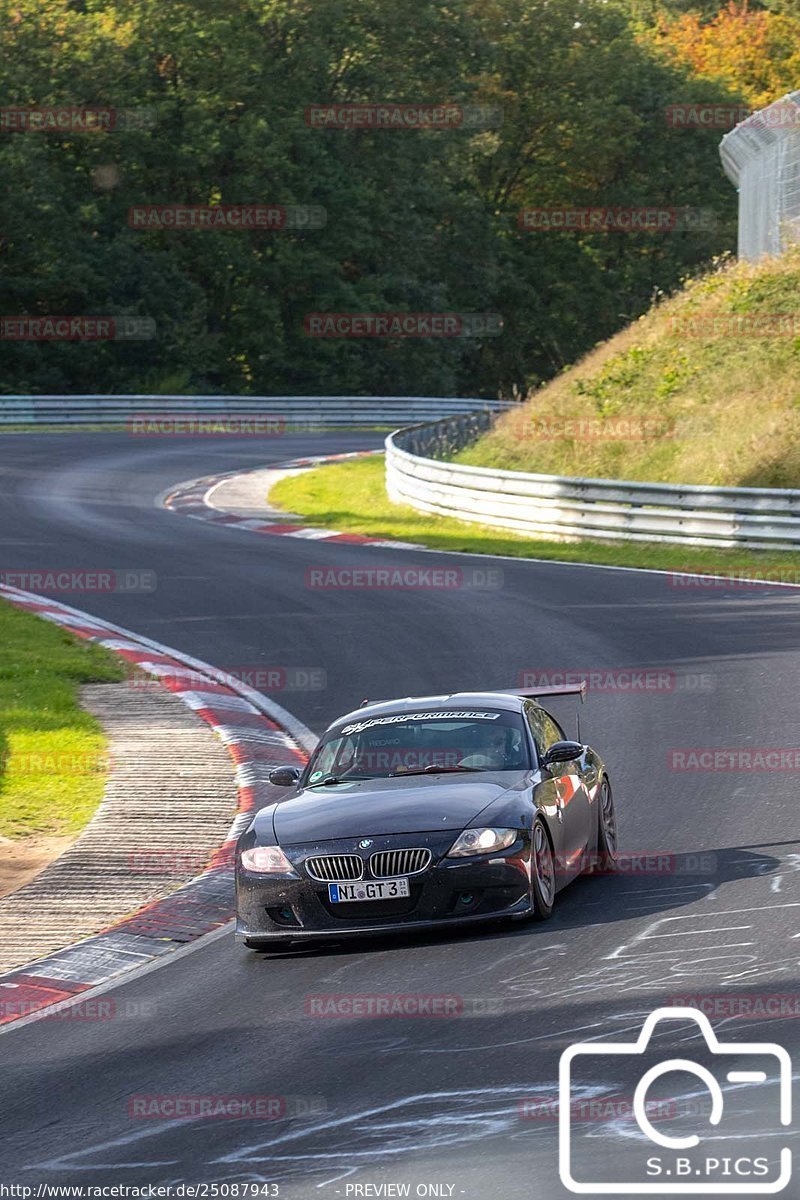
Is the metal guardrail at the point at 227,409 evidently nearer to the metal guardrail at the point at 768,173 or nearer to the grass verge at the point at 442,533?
the metal guardrail at the point at 768,173

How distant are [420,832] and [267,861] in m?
0.90

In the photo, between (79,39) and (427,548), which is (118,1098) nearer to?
(427,548)

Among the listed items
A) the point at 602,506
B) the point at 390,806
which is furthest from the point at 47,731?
the point at 602,506

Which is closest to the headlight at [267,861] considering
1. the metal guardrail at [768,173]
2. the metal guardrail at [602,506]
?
the metal guardrail at [602,506]

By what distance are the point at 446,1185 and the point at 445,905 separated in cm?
357

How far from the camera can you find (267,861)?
9719mm

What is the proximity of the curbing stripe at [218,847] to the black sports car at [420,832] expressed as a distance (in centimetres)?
80

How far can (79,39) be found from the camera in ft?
202

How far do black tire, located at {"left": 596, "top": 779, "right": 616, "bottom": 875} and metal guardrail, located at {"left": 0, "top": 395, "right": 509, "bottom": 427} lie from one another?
41.1 m

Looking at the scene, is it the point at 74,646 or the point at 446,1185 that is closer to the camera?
the point at 446,1185

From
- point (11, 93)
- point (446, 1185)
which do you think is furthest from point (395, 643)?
point (11, 93)

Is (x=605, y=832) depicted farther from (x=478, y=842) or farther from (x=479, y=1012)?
(x=479, y=1012)

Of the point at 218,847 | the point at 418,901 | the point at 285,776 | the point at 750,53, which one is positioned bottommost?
the point at 218,847

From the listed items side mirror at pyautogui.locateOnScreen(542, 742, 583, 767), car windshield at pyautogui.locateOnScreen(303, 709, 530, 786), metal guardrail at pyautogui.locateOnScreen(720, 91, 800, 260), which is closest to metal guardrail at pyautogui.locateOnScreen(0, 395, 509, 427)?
metal guardrail at pyautogui.locateOnScreen(720, 91, 800, 260)
